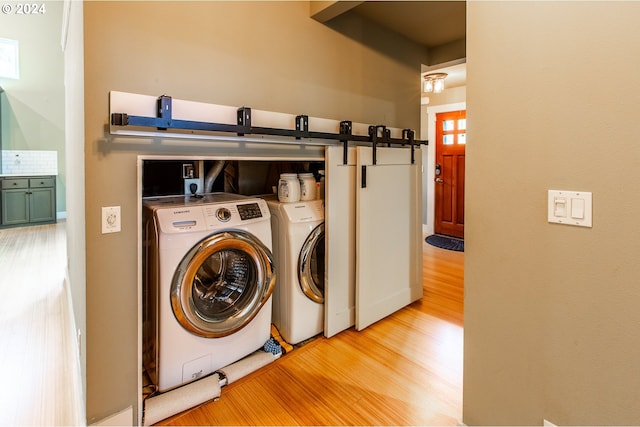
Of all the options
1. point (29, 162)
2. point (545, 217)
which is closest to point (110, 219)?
point (545, 217)

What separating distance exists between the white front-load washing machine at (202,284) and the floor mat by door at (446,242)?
367cm

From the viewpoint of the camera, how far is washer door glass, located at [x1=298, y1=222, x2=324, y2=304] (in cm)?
238

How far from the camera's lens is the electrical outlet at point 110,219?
1.50 meters

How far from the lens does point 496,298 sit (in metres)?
1.41

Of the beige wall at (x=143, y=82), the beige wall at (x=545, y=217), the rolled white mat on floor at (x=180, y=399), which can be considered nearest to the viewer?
the beige wall at (x=545, y=217)

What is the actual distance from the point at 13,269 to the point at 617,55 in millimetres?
5461

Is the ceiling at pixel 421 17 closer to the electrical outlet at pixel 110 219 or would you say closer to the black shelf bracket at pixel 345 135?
the black shelf bracket at pixel 345 135

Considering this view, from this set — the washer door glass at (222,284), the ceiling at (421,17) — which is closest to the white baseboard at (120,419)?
the washer door glass at (222,284)

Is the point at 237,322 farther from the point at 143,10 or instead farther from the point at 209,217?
the point at 143,10

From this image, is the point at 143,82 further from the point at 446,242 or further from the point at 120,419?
the point at 446,242

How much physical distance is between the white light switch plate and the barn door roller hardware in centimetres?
136

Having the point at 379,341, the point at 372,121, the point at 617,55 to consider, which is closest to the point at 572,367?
the point at 617,55

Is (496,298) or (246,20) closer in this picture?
(496,298)

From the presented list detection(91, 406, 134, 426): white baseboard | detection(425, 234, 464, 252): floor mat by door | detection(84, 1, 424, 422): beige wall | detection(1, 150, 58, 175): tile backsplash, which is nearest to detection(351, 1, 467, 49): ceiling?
detection(84, 1, 424, 422): beige wall
